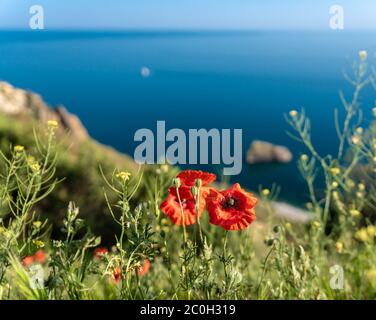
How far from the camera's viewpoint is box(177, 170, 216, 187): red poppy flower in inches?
50.5

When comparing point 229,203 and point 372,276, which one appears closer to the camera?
point 229,203

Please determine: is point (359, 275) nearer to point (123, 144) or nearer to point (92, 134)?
point (123, 144)

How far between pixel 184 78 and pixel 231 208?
2.20m

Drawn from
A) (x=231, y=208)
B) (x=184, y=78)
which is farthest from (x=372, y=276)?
(x=184, y=78)

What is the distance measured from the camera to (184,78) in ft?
11.1

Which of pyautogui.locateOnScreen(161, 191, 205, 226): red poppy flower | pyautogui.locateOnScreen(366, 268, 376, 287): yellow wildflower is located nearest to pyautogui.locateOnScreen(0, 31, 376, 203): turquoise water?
pyautogui.locateOnScreen(366, 268, 376, 287): yellow wildflower

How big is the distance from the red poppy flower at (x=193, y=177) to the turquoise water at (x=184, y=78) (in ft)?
4.45

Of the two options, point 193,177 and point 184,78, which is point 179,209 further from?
point 184,78

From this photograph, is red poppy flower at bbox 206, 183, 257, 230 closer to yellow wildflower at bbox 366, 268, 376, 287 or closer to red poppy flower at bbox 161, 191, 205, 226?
red poppy flower at bbox 161, 191, 205, 226

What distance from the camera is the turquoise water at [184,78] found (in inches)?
117

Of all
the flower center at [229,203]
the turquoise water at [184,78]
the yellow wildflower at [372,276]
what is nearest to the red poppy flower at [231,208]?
the flower center at [229,203]

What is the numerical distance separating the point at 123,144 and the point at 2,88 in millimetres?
987

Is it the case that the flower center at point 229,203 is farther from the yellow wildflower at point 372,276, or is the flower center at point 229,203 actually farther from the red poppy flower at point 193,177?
the yellow wildflower at point 372,276
